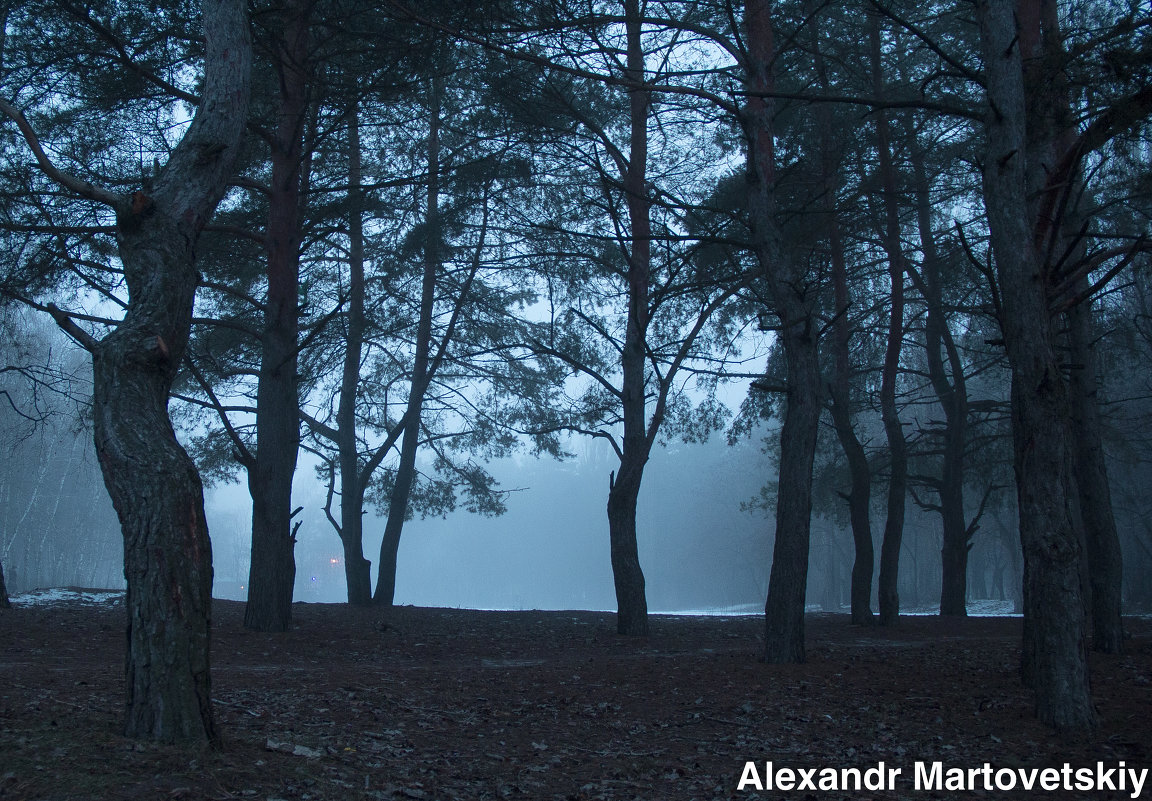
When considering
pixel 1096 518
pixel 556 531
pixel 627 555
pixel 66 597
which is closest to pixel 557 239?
pixel 627 555

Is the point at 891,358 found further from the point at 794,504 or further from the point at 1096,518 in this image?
the point at 794,504

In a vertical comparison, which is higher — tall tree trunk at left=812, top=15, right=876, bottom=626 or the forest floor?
tall tree trunk at left=812, top=15, right=876, bottom=626

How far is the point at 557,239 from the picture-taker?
41.3 feet

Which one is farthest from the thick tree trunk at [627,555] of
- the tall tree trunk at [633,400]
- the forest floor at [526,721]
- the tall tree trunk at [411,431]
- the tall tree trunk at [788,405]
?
the tall tree trunk at [411,431]

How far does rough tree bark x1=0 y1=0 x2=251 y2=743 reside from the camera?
12.5 feet

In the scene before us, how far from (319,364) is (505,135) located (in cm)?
632

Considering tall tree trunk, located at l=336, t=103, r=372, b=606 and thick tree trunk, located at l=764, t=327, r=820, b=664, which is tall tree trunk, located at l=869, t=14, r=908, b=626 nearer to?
thick tree trunk, located at l=764, t=327, r=820, b=664

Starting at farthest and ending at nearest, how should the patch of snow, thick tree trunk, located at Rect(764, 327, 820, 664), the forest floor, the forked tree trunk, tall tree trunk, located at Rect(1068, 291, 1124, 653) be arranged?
1. the forked tree trunk
2. the patch of snow
3. tall tree trunk, located at Rect(1068, 291, 1124, 653)
4. thick tree trunk, located at Rect(764, 327, 820, 664)
5. the forest floor

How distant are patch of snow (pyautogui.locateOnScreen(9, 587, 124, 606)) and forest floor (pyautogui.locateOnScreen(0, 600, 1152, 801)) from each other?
3386mm

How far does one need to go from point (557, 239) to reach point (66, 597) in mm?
9973

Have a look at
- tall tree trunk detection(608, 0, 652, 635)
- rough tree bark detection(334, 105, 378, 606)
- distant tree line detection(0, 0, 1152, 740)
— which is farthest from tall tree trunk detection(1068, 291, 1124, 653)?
rough tree bark detection(334, 105, 378, 606)

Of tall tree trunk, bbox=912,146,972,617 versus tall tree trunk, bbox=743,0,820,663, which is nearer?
tall tree trunk, bbox=743,0,820,663

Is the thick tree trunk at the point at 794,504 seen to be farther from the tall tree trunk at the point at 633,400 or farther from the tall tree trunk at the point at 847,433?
the tall tree trunk at the point at 847,433

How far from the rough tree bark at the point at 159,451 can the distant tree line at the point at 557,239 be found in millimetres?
17
